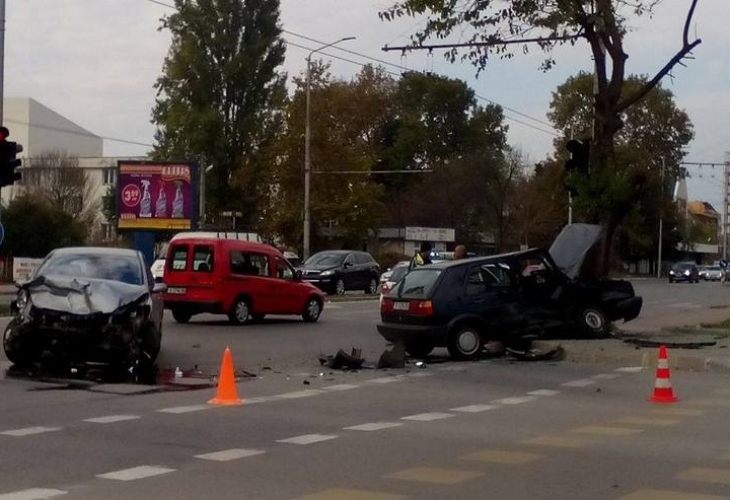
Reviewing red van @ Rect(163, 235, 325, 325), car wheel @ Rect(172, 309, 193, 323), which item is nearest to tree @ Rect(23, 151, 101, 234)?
car wheel @ Rect(172, 309, 193, 323)

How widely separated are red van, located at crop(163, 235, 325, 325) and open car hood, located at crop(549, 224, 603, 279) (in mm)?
7043

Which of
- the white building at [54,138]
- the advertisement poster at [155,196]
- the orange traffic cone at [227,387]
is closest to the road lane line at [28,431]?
the orange traffic cone at [227,387]

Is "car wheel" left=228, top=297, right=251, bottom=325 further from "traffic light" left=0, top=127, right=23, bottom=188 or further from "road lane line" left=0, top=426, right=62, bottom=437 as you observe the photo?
"road lane line" left=0, top=426, right=62, bottom=437

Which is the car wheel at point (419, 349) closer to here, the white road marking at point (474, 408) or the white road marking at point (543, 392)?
the white road marking at point (543, 392)

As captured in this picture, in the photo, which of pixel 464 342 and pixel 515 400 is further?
pixel 464 342

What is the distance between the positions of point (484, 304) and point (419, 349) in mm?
1320

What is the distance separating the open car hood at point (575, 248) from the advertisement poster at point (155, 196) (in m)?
31.5

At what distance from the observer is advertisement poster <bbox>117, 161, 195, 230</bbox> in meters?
53.4

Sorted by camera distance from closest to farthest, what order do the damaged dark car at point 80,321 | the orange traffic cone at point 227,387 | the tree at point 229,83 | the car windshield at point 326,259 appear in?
the orange traffic cone at point 227,387, the damaged dark car at point 80,321, the car windshield at point 326,259, the tree at point 229,83

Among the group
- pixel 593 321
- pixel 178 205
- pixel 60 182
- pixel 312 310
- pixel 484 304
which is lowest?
pixel 312 310

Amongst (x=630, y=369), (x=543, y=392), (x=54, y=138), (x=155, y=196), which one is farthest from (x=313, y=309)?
(x=54, y=138)

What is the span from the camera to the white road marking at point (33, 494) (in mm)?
8461

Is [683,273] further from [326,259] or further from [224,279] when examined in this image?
[224,279]

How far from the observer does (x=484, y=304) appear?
66.9 ft
